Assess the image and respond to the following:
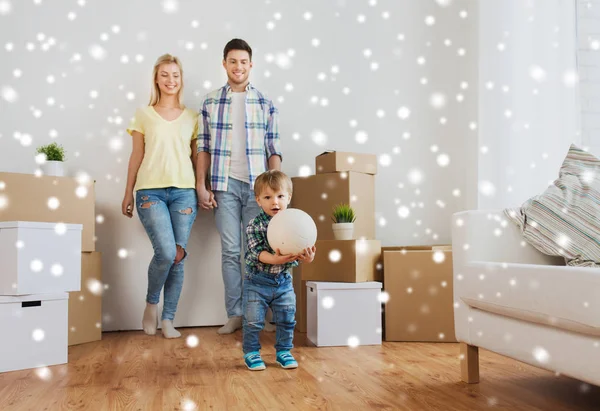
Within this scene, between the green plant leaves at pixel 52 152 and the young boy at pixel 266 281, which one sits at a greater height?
the green plant leaves at pixel 52 152

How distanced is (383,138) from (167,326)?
5.13ft

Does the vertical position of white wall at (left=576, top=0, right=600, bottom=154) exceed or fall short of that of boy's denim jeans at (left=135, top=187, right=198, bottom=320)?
it exceeds it

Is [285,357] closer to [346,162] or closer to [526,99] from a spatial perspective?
[346,162]

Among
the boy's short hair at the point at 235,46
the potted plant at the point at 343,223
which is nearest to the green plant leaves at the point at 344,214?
the potted plant at the point at 343,223

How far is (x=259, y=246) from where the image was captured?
1.98 m

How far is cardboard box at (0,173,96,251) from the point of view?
2439mm

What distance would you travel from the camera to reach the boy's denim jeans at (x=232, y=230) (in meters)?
2.84

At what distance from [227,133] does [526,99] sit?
148 cm

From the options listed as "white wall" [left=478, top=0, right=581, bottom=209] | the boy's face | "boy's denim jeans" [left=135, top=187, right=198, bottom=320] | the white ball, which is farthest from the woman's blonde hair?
"white wall" [left=478, top=0, right=581, bottom=209]

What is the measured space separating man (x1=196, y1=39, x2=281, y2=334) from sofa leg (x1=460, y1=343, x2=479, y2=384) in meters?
1.29

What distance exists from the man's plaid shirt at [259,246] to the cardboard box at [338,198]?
0.83 metres

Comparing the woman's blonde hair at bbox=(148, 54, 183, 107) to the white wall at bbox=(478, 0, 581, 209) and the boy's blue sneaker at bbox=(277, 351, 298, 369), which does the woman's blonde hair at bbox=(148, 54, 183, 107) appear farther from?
the white wall at bbox=(478, 0, 581, 209)

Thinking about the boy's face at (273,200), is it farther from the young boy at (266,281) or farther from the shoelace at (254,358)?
the shoelace at (254,358)

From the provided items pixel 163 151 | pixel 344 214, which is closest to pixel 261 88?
pixel 163 151
